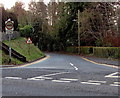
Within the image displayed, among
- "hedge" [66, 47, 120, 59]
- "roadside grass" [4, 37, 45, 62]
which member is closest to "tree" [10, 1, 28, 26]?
"hedge" [66, 47, 120, 59]

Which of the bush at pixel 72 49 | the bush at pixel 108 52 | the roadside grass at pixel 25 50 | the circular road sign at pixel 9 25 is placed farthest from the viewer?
the bush at pixel 72 49

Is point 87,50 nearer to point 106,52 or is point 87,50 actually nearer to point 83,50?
point 83,50

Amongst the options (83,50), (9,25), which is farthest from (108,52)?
(83,50)

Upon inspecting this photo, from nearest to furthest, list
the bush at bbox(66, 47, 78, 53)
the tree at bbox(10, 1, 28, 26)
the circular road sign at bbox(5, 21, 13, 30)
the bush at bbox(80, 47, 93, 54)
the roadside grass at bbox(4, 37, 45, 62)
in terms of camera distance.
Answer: the circular road sign at bbox(5, 21, 13, 30)
the roadside grass at bbox(4, 37, 45, 62)
the bush at bbox(80, 47, 93, 54)
the bush at bbox(66, 47, 78, 53)
the tree at bbox(10, 1, 28, 26)

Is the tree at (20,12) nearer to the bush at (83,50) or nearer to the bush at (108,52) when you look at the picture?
the bush at (83,50)

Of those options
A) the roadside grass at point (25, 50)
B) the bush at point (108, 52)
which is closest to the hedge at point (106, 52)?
the bush at point (108, 52)

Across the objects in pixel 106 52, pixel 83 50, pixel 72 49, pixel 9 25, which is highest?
pixel 9 25

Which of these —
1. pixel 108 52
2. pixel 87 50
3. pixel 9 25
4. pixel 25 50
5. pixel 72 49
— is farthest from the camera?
pixel 72 49

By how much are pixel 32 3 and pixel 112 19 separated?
4251 cm

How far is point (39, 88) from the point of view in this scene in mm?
7445

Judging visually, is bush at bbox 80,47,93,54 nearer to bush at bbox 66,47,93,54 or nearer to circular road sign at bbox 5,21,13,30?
bush at bbox 66,47,93,54

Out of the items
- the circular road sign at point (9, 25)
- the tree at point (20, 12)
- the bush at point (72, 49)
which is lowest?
the bush at point (72, 49)

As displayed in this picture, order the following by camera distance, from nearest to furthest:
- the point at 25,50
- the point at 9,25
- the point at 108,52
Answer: the point at 9,25 → the point at 108,52 → the point at 25,50

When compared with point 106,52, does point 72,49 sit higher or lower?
lower
